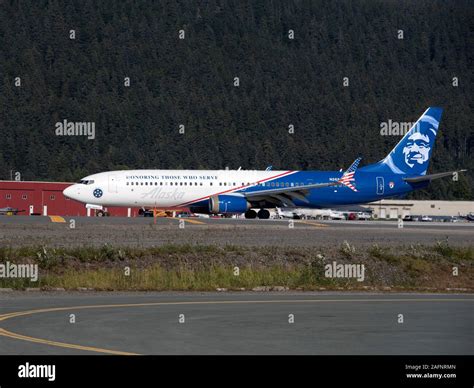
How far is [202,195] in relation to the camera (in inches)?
2970

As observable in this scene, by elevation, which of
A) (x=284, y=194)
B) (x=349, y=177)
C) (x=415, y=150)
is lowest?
(x=284, y=194)

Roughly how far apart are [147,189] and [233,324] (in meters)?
53.2

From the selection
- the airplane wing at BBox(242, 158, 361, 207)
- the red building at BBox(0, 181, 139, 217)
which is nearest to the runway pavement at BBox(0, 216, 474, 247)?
the airplane wing at BBox(242, 158, 361, 207)

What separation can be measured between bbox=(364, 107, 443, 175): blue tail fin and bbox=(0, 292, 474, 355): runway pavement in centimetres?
5506

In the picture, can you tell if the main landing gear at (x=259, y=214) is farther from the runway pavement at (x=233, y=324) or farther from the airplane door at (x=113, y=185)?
the runway pavement at (x=233, y=324)

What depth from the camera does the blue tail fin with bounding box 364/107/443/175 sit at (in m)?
84.7

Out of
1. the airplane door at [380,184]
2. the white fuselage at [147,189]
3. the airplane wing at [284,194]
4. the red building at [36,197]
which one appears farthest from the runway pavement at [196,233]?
the red building at [36,197]

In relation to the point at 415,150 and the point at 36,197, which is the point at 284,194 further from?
the point at 36,197

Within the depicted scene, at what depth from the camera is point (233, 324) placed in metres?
21.9

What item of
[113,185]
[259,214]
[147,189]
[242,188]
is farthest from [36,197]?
[242,188]

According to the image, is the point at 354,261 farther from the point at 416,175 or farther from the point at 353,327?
the point at 416,175

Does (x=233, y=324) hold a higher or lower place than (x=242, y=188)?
lower

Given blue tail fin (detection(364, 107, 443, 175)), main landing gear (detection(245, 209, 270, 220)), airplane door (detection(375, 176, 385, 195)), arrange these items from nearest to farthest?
main landing gear (detection(245, 209, 270, 220)) < airplane door (detection(375, 176, 385, 195)) < blue tail fin (detection(364, 107, 443, 175))

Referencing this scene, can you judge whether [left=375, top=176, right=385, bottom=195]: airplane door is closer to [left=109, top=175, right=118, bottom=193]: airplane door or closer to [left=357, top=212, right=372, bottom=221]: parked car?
[left=109, top=175, right=118, bottom=193]: airplane door
